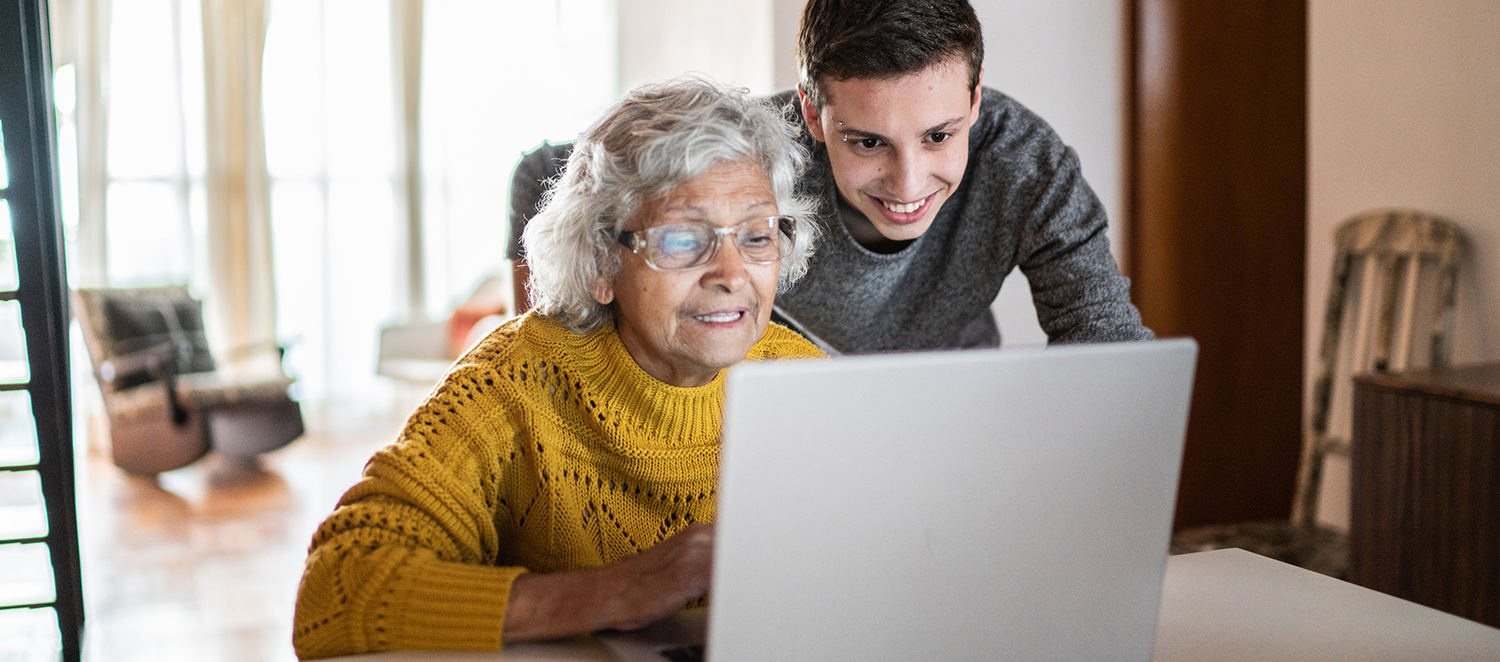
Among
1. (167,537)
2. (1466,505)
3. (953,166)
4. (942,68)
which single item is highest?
(942,68)

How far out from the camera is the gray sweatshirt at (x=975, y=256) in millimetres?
1822

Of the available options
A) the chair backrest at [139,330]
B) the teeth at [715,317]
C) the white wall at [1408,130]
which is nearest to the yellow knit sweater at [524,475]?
the teeth at [715,317]

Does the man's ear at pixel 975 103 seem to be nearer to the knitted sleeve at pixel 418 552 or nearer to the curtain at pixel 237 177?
the knitted sleeve at pixel 418 552

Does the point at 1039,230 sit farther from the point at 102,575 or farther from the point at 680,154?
the point at 102,575

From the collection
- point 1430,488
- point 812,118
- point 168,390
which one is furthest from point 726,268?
point 168,390

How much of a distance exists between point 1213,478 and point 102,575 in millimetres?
3704

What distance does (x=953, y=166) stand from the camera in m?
1.64

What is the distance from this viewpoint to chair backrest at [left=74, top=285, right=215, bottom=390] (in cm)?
512

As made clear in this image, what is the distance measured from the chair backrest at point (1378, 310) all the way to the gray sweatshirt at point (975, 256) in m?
1.55

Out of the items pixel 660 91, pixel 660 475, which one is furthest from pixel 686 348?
pixel 660 91

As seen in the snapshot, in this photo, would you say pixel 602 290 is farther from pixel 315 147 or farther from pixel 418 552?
pixel 315 147

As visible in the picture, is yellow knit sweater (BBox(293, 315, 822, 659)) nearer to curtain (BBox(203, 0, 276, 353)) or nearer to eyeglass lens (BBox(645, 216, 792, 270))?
eyeglass lens (BBox(645, 216, 792, 270))

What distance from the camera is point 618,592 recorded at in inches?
41.8

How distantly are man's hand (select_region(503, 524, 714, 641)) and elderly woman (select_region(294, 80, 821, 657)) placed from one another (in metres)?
0.13
